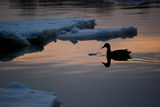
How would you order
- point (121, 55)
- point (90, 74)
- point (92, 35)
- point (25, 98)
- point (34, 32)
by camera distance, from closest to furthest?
point (25, 98) < point (90, 74) < point (121, 55) < point (34, 32) < point (92, 35)

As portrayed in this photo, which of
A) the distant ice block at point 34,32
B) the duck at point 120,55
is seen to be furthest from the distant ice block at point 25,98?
the distant ice block at point 34,32

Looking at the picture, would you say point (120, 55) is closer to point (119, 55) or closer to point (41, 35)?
point (119, 55)

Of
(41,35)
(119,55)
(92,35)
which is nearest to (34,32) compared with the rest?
(41,35)

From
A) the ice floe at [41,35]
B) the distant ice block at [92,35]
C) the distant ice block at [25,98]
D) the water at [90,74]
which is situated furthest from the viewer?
the distant ice block at [92,35]

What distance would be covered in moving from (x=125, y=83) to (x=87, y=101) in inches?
56.3

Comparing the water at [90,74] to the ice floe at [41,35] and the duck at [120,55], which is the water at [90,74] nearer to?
the duck at [120,55]

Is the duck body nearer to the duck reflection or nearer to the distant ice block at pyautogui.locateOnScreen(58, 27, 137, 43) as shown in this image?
the duck reflection

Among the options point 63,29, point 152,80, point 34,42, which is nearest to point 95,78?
point 152,80

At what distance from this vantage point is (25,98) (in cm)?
548

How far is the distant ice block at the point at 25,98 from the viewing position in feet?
17.0

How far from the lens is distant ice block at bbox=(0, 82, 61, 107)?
518 cm

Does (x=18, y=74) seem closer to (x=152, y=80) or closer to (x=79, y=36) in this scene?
(x=152, y=80)

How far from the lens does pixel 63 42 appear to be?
13.4 meters

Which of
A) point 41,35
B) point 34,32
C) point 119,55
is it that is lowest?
point 119,55
